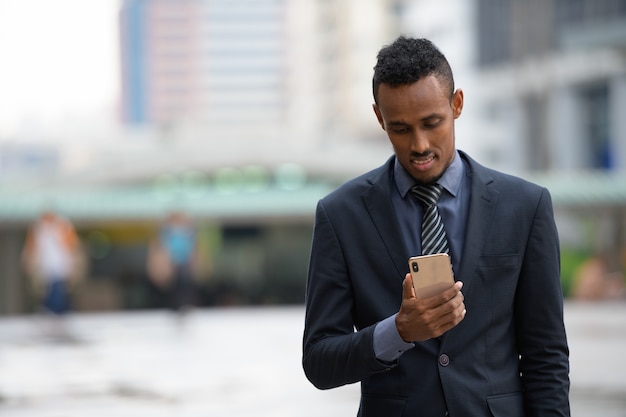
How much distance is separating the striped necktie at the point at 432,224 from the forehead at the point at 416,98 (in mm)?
236

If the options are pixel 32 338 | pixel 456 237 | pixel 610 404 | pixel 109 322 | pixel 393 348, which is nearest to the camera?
pixel 393 348

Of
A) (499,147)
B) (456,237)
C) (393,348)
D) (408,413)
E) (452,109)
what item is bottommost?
(499,147)

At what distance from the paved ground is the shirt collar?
21.9 feet

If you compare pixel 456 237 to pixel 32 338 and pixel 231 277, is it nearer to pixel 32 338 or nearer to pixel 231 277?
pixel 32 338

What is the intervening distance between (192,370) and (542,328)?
34.5ft

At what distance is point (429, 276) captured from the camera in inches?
108

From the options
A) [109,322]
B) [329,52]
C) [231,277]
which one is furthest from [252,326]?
[329,52]

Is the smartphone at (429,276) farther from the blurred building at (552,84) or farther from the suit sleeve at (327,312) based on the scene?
the blurred building at (552,84)

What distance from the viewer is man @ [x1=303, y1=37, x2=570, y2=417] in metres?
2.98

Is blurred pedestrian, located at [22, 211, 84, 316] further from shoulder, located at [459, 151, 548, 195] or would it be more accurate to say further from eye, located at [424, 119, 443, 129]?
eye, located at [424, 119, 443, 129]

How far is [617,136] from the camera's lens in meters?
54.3

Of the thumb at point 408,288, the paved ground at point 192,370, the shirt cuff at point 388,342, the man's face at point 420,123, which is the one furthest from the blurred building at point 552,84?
the thumb at point 408,288

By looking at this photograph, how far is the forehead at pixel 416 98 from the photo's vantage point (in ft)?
9.62

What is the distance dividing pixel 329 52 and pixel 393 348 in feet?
470
